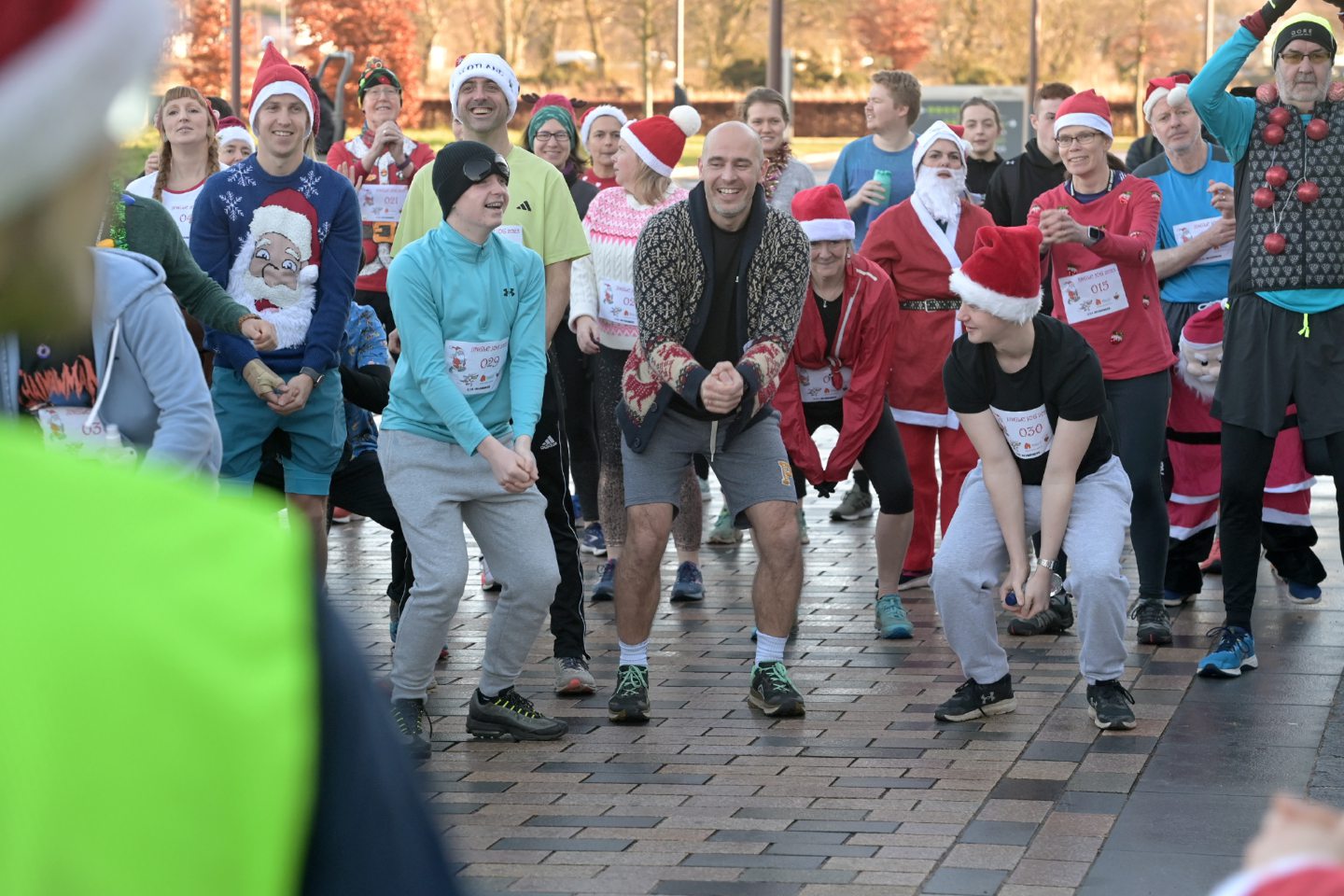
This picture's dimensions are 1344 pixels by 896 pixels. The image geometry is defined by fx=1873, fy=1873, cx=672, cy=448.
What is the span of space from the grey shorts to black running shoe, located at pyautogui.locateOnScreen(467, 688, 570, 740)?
794 millimetres

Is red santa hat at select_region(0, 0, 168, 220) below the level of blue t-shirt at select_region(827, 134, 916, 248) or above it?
above

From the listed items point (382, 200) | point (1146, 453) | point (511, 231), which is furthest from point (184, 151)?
point (1146, 453)

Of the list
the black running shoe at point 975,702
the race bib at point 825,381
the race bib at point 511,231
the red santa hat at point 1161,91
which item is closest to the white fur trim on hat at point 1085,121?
the red santa hat at point 1161,91

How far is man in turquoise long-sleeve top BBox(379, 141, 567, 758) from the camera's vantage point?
5773 millimetres

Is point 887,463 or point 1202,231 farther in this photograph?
point 1202,231

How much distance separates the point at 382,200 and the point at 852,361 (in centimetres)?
295

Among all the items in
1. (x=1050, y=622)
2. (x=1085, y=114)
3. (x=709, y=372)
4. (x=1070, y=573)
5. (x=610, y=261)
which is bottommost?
(x=1050, y=622)

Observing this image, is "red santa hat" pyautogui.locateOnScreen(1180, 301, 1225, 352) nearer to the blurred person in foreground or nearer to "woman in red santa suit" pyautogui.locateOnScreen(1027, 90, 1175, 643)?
"woman in red santa suit" pyautogui.locateOnScreen(1027, 90, 1175, 643)

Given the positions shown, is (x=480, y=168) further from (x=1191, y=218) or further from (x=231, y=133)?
(x=231, y=133)

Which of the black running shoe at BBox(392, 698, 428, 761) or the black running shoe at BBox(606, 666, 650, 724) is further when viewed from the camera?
the black running shoe at BBox(606, 666, 650, 724)

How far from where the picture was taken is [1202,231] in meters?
8.27

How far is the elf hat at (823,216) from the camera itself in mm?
7703

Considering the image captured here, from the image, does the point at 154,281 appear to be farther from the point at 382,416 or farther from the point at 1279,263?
the point at 1279,263

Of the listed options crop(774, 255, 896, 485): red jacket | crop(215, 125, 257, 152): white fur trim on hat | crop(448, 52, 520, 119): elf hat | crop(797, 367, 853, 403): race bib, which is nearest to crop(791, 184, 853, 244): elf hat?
crop(774, 255, 896, 485): red jacket
